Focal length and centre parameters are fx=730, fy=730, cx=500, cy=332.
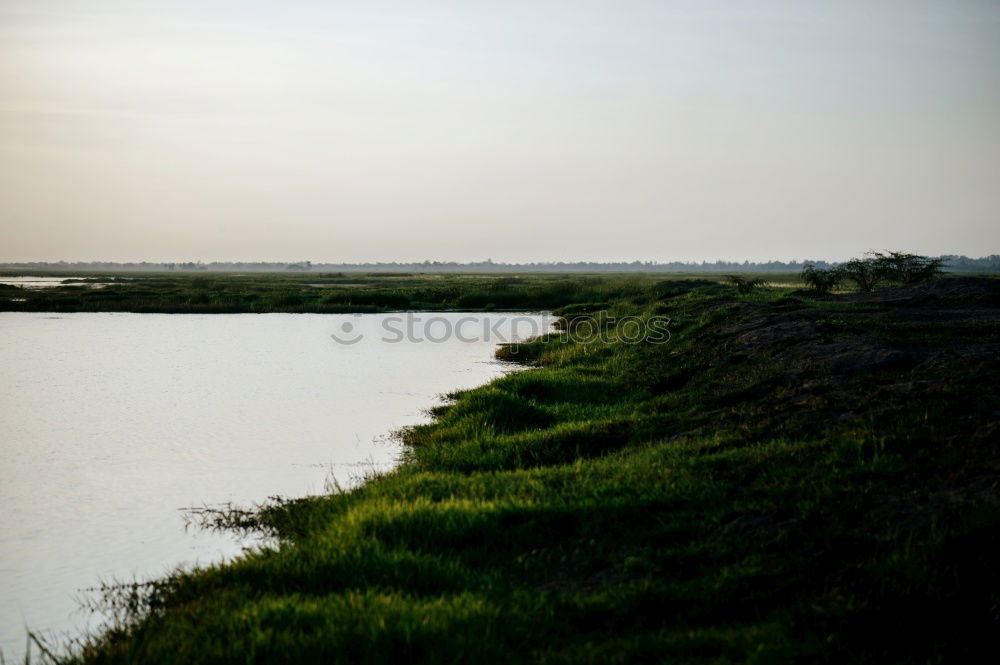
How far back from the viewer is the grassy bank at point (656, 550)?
559cm

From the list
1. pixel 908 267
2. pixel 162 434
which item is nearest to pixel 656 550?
pixel 162 434

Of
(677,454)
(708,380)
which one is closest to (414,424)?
(708,380)

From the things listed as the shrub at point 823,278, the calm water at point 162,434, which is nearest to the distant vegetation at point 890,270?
the shrub at point 823,278

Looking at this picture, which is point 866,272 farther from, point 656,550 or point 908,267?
point 656,550

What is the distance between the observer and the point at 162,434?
53.2ft

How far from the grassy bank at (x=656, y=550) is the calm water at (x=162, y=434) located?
1.15 meters

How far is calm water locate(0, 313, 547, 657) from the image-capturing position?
9086mm

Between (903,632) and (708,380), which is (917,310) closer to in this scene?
(708,380)

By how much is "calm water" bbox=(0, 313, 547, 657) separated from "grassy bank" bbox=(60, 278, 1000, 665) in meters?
1.15

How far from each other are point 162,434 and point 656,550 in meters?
12.7

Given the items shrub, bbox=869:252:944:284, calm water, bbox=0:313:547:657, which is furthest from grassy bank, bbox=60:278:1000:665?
shrub, bbox=869:252:944:284

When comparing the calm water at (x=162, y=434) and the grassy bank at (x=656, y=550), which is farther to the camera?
the calm water at (x=162, y=434)

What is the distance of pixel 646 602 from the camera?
625 cm

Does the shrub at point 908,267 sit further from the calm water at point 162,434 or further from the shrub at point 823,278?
the calm water at point 162,434
